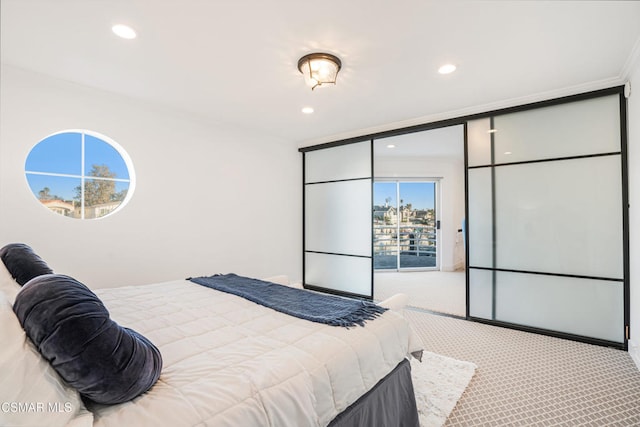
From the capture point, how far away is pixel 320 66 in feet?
7.80

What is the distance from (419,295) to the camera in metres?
4.86

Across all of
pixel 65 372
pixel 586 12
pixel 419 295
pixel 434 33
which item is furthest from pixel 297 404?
pixel 419 295

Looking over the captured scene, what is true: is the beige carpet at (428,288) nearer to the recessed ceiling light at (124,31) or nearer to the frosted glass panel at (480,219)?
the frosted glass panel at (480,219)

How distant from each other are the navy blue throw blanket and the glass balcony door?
4.98 meters

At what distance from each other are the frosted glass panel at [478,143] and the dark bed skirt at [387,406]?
8.78 ft

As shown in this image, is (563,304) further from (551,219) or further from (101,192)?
(101,192)

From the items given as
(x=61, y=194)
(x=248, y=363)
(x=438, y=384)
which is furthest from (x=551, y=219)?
(x=61, y=194)

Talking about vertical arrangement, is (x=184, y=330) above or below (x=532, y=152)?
below

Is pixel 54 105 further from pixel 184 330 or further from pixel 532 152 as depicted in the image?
pixel 532 152

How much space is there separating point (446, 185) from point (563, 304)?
14.4 ft

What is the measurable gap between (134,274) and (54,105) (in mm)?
1790

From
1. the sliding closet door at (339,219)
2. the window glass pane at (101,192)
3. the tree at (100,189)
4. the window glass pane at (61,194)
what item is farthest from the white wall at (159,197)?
the tree at (100,189)

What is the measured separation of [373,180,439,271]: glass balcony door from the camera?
712 centimetres

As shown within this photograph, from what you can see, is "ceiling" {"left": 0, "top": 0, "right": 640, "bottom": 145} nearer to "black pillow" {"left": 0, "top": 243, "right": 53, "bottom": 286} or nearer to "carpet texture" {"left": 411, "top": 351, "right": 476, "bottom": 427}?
"black pillow" {"left": 0, "top": 243, "right": 53, "bottom": 286}
